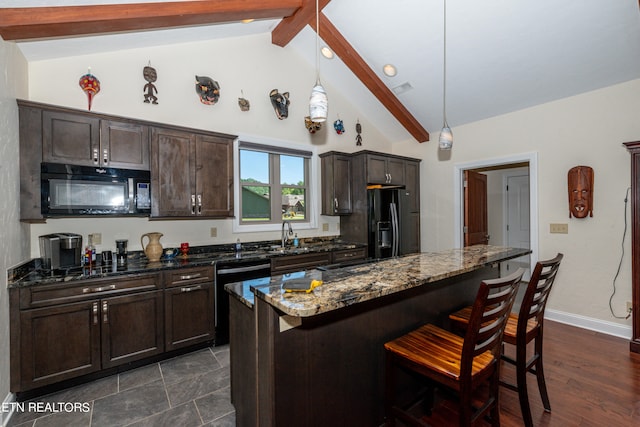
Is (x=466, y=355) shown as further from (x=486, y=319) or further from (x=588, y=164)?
(x=588, y=164)

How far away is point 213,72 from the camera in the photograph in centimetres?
351

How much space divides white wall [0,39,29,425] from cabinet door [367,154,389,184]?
3.67 metres

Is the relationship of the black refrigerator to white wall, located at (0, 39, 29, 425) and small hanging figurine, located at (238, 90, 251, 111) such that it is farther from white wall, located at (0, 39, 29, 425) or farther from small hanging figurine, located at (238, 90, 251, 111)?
white wall, located at (0, 39, 29, 425)

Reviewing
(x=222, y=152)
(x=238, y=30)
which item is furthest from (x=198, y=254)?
(x=238, y=30)

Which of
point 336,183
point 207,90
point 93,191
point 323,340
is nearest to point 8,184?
point 93,191

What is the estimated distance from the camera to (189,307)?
9.01 ft

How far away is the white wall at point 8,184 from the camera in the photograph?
1.97 m

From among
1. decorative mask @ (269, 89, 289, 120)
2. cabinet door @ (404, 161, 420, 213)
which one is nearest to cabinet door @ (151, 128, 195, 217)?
decorative mask @ (269, 89, 289, 120)

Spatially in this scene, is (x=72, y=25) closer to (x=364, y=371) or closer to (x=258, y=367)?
(x=258, y=367)

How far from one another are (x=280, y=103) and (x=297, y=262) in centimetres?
219

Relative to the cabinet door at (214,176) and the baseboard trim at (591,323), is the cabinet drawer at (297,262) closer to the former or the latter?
the cabinet door at (214,176)

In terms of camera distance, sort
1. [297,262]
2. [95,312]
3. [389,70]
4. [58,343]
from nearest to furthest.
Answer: [58,343] < [95,312] < [297,262] < [389,70]

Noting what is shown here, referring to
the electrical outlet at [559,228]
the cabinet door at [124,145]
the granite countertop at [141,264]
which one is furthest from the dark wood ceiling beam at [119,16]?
the electrical outlet at [559,228]

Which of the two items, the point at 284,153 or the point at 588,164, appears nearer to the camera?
the point at 588,164
